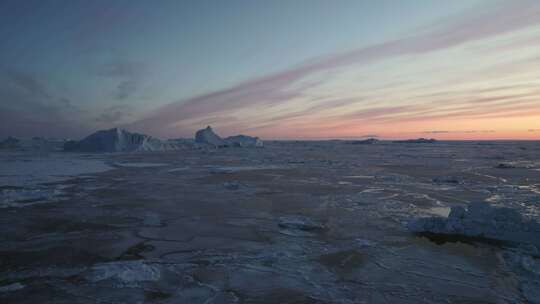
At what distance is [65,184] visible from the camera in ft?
43.5

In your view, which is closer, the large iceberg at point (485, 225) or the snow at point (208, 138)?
the large iceberg at point (485, 225)

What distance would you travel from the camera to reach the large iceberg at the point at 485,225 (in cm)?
589

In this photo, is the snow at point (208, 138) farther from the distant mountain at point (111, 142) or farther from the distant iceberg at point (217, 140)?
the distant mountain at point (111, 142)

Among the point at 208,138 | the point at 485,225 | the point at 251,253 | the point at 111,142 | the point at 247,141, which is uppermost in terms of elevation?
the point at 208,138

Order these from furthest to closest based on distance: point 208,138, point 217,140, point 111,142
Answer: point 217,140, point 208,138, point 111,142

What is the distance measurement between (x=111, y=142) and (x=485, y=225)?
4460 cm

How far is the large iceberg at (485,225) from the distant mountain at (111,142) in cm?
4309

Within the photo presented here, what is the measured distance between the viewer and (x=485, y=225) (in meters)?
6.21

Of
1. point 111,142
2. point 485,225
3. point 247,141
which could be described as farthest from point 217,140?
point 485,225

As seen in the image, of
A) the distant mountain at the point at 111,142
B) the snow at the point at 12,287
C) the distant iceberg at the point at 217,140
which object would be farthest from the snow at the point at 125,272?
the distant iceberg at the point at 217,140

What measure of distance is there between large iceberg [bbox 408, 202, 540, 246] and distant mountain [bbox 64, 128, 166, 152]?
43.1 meters

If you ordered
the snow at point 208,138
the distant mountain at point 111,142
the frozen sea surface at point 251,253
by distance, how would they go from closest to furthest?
the frozen sea surface at point 251,253
the distant mountain at point 111,142
the snow at point 208,138

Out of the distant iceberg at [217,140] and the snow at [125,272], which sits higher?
the distant iceberg at [217,140]

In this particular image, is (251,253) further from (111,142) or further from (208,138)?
(208,138)
